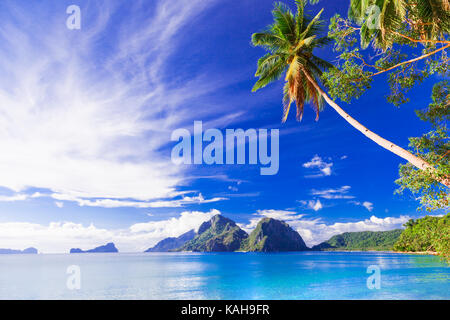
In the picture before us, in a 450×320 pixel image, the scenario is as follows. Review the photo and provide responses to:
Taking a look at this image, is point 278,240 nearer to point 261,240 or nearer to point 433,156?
point 261,240

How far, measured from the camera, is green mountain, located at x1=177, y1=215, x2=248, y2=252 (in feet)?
525

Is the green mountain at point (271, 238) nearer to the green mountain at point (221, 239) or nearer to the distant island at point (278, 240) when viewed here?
the distant island at point (278, 240)

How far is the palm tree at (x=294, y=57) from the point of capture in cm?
927

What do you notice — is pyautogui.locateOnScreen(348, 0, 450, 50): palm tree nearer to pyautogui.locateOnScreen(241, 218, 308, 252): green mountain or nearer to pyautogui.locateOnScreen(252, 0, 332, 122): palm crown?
pyautogui.locateOnScreen(252, 0, 332, 122): palm crown

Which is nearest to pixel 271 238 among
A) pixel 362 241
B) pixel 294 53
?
pixel 362 241

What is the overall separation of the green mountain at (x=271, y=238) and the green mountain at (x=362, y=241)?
19.5m

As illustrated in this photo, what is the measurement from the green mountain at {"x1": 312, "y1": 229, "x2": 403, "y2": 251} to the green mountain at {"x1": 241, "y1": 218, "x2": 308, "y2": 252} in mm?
19523

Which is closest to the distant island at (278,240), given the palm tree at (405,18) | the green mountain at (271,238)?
the green mountain at (271,238)

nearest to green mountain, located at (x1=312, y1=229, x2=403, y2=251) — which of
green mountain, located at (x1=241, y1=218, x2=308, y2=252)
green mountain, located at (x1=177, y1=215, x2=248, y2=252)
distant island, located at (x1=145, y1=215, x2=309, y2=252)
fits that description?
distant island, located at (x1=145, y1=215, x2=309, y2=252)

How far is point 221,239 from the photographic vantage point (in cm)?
16650

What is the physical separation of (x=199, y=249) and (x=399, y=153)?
18777 cm
